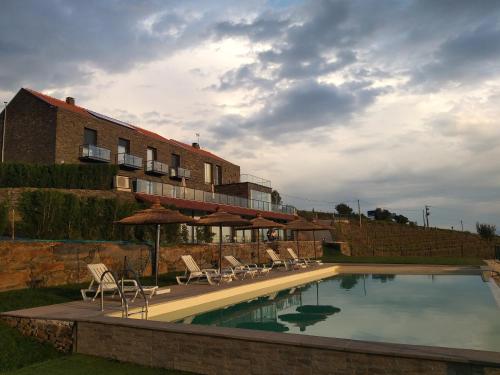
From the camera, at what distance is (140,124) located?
38906mm

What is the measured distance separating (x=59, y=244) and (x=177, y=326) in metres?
6.98

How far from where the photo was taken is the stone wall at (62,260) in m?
10.3

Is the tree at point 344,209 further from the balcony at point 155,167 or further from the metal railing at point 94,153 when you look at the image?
the metal railing at point 94,153

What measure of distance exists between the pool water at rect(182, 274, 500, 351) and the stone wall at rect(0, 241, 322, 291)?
13.8ft

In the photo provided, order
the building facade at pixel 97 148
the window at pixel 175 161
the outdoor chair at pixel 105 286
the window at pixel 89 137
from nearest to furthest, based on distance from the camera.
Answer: the outdoor chair at pixel 105 286, the building facade at pixel 97 148, the window at pixel 89 137, the window at pixel 175 161

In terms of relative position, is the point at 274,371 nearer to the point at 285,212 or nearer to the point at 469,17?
the point at 469,17

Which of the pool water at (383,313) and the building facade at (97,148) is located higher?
the building facade at (97,148)

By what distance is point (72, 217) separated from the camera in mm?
16062

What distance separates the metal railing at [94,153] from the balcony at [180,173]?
20.7 feet

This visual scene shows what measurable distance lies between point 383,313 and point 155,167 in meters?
23.7

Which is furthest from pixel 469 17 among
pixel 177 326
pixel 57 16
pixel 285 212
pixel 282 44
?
pixel 285 212

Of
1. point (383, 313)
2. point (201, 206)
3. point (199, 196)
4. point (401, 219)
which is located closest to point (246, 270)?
point (383, 313)

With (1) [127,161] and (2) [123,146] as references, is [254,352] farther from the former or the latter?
(2) [123,146]

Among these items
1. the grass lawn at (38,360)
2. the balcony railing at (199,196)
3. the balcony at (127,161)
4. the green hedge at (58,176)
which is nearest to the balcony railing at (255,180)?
the balcony railing at (199,196)
